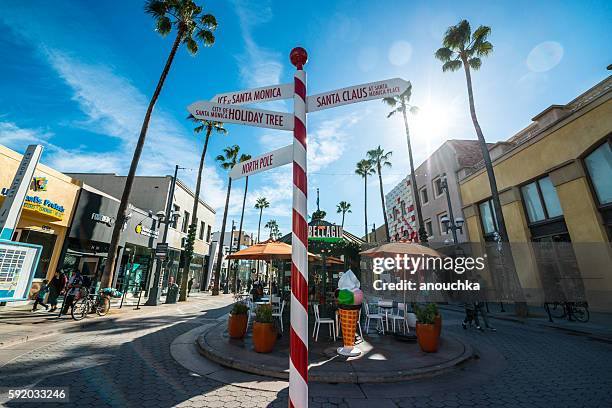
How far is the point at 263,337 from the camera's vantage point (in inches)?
243

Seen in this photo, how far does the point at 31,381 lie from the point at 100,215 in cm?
1259

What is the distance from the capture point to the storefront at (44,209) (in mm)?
10609

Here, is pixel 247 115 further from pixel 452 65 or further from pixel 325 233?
pixel 452 65

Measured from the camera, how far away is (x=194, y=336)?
26.3ft

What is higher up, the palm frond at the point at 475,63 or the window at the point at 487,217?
the palm frond at the point at 475,63

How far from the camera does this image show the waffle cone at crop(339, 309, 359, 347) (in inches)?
254

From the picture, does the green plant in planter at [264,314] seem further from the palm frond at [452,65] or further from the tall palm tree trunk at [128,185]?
the palm frond at [452,65]

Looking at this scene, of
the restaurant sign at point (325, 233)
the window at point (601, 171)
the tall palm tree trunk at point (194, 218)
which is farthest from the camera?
the tall palm tree trunk at point (194, 218)

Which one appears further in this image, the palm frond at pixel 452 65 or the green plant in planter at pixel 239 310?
the palm frond at pixel 452 65

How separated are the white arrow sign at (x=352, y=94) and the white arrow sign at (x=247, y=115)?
303mm

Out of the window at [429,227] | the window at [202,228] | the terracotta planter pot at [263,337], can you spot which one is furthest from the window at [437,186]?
the window at [202,228]

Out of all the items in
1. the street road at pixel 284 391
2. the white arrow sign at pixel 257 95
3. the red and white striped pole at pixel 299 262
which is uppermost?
the white arrow sign at pixel 257 95

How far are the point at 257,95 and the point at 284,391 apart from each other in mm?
4628

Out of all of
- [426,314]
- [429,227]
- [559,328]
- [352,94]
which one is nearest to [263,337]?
[426,314]
